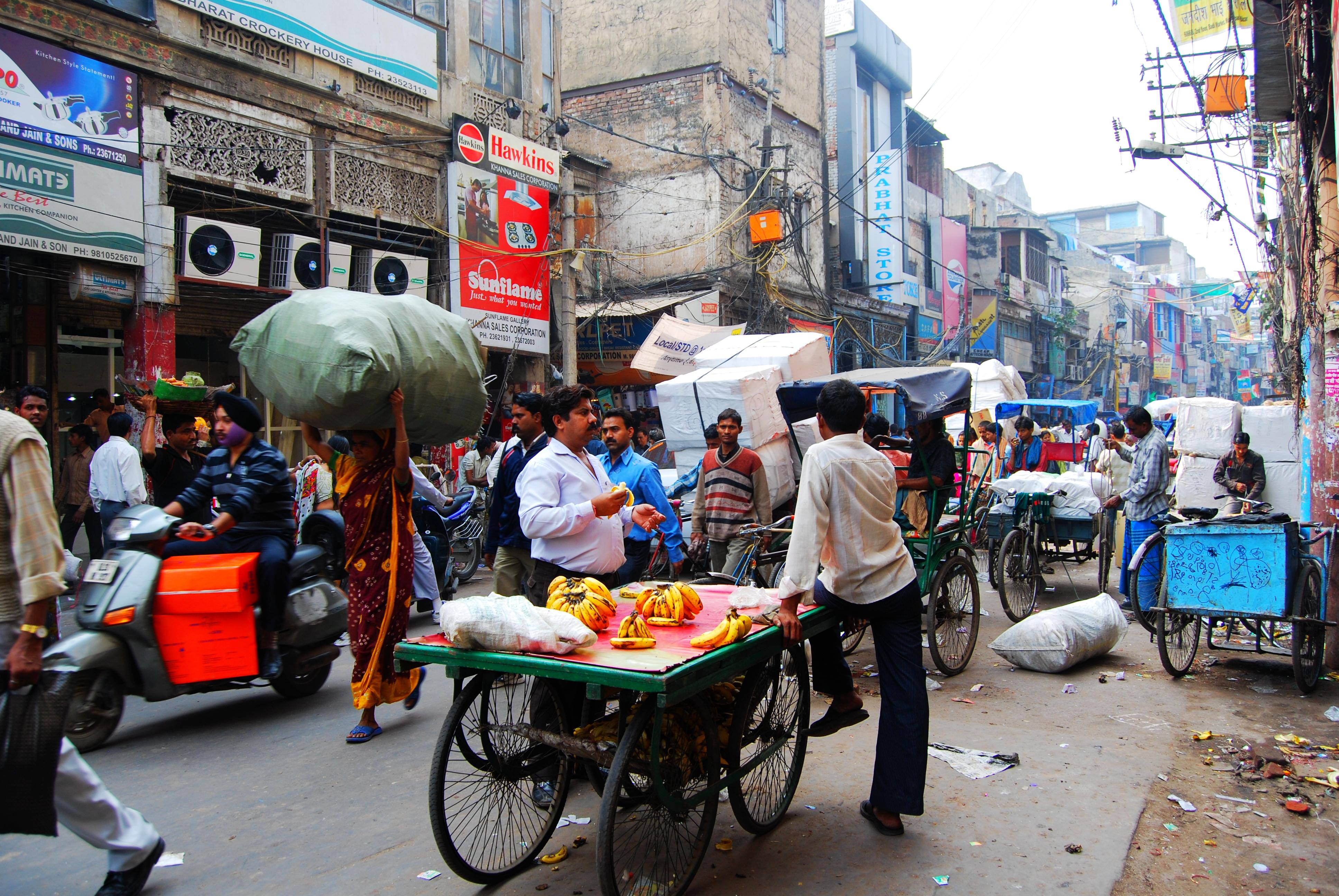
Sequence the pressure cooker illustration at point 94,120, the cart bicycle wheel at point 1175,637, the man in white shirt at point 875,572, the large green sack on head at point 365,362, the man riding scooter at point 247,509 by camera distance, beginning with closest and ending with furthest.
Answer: the man in white shirt at point 875,572
the large green sack on head at point 365,362
the man riding scooter at point 247,509
the cart bicycle wheel at point 1175,637
the pressure cooker illustration at point 94,120

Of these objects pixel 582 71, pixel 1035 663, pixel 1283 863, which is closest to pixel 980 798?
pixel 1283 863

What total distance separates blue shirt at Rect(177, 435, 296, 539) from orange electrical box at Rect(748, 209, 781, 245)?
15698 mm

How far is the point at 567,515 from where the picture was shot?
13.3ft

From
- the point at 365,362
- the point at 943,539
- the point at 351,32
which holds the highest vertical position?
the point at 351,32

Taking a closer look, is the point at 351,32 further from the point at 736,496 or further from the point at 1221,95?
the point at 1221,95

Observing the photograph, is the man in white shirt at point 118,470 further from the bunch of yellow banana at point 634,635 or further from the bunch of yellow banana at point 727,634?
the bunch of yellow banana at point 727,634

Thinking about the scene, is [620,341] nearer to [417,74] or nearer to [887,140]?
[417,74]

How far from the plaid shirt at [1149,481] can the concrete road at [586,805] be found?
2.19 metres

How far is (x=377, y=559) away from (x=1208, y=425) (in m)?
12.2

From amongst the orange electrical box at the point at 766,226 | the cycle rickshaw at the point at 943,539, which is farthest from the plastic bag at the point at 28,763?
the orange electrical box at the point at 766,226

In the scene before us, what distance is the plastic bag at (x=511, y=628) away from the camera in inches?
113

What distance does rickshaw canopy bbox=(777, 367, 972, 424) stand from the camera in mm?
6926

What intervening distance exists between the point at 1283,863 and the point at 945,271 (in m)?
30.4

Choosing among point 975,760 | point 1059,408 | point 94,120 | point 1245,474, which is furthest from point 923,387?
point 1059,408
